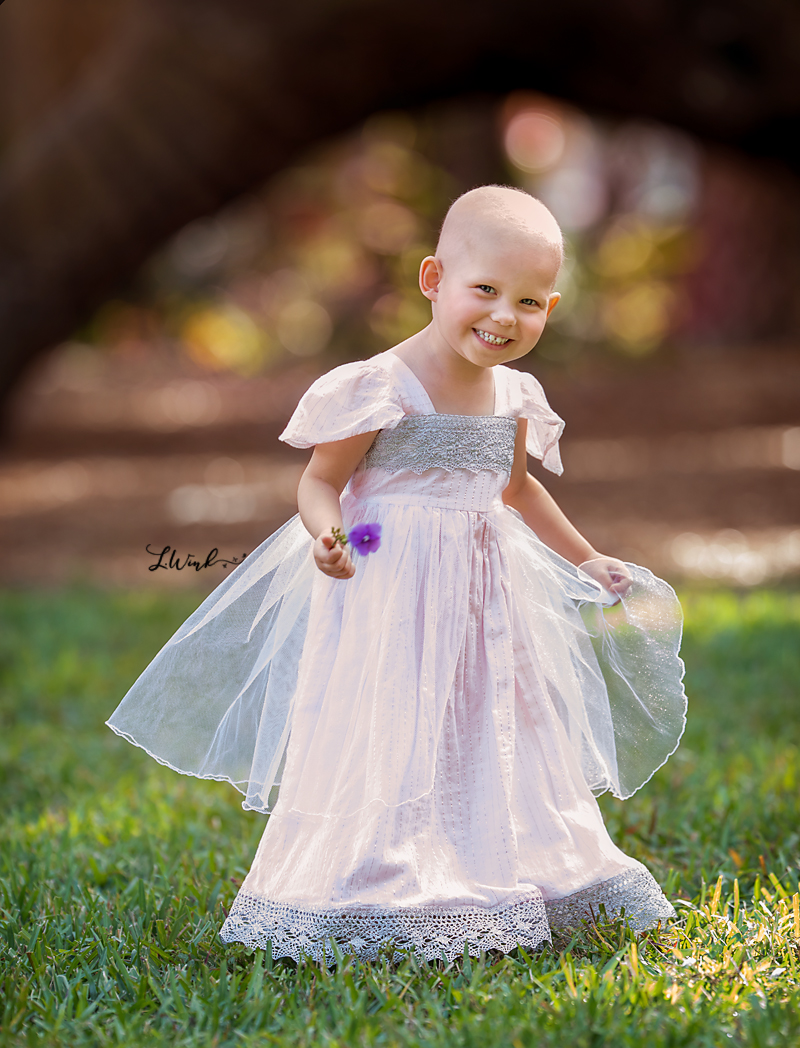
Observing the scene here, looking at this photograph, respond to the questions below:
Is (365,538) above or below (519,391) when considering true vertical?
below

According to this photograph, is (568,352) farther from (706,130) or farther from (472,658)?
(472,658)

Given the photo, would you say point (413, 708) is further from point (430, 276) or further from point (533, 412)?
point (430, 276)

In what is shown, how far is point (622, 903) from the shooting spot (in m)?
2.08

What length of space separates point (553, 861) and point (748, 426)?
7721mm

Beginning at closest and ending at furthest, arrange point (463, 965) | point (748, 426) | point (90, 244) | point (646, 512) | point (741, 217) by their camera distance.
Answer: point (463, 965)
point (646, 512)
point (90, 244)
point (748, 426)
point (741, 217)

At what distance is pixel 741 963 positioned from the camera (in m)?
1.92

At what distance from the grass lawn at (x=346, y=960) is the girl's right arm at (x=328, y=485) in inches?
26.6

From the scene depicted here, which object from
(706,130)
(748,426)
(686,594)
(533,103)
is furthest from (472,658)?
(533,103)

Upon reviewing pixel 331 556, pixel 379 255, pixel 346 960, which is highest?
pixel 379 255

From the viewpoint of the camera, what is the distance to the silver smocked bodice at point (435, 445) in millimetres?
1988

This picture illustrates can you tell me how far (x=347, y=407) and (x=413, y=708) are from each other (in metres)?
0.51

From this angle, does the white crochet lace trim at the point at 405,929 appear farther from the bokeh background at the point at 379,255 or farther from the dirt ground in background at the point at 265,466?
the dirt ground in background at the point at 265,466

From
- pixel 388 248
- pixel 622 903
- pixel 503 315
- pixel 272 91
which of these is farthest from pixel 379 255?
→ pixel 622 903

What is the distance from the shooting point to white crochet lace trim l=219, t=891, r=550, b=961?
1.92 m
